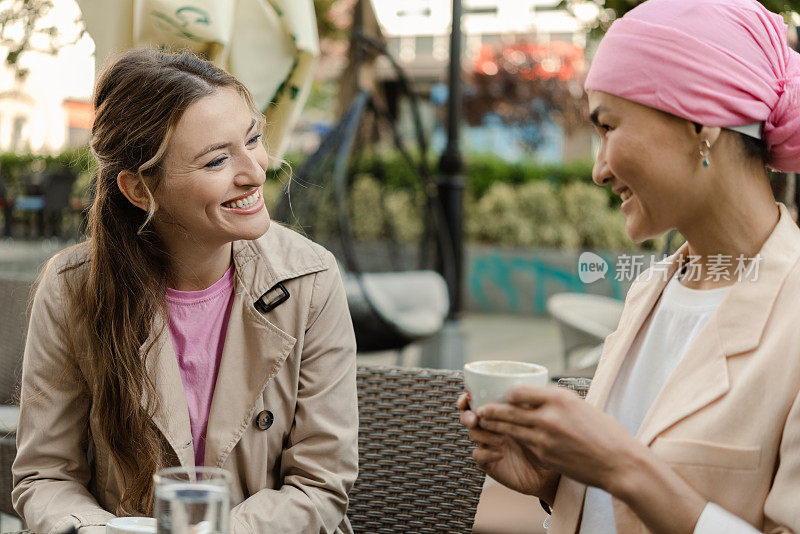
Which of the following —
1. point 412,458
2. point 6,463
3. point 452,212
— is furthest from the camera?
point 452,212

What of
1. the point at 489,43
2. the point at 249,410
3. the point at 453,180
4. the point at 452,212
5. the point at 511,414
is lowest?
the point at 489,43

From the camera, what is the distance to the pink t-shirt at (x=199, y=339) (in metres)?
2.05

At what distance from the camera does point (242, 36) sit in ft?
8.72

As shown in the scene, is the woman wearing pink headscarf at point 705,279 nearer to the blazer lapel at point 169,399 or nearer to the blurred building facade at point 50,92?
the blazer lapel at point 169,399

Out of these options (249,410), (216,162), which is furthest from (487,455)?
(216,162)

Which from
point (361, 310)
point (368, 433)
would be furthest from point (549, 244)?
point (368, 433)

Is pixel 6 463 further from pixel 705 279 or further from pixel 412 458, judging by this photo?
pixel 705 279

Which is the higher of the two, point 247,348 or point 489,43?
point 247,348

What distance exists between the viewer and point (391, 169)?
11734mm

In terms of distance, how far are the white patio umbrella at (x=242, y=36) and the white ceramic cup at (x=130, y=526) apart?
1442 mm

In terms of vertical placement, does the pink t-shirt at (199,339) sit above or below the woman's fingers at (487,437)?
below

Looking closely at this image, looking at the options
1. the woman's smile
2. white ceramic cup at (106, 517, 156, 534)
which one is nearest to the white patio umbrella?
the woman's smile

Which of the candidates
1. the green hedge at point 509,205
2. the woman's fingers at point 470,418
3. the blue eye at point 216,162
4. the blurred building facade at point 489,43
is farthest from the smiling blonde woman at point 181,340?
the blurred building facade at point 489,43

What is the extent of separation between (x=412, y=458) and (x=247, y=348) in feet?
1.78
